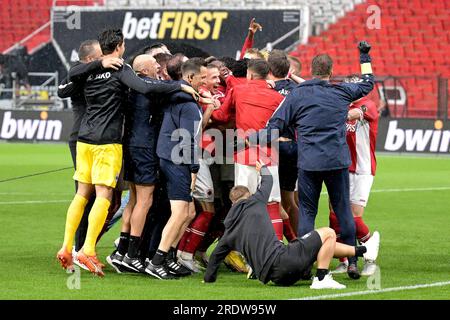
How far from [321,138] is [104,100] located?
2.13 meters

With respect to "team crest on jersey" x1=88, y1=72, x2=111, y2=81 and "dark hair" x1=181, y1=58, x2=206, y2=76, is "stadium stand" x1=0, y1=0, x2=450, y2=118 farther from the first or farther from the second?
"team crest on jersey" x1=88, y1=72, x2=111, y2=81

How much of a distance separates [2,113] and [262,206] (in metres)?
24.0

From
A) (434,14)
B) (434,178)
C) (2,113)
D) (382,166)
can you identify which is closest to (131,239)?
(434,178)

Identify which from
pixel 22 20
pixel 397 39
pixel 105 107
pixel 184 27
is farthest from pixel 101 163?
pixel 22 20

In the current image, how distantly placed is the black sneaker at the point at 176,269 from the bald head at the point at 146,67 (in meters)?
1.82

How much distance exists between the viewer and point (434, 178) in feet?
76.6

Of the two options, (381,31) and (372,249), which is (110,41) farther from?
(381,31)

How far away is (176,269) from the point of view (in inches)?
446

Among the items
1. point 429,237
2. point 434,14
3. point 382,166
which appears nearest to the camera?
point 429,237

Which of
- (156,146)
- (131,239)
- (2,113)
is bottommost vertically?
(2,113)

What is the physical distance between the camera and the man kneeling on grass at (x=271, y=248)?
9.98m

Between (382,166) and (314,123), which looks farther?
(382,166)

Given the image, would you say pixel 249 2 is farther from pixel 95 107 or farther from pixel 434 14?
pixel 95 107

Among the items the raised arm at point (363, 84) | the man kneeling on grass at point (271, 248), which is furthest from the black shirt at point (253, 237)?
the raised arm at point (363, 84)
